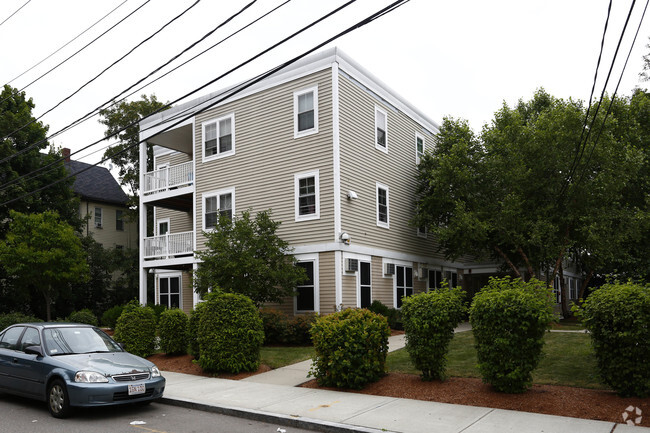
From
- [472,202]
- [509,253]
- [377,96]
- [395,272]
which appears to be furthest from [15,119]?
[509,253]

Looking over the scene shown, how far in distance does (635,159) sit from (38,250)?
23530mm

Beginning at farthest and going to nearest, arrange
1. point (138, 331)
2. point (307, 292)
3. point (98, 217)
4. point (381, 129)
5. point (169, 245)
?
point (98, 217), point (169, 245), point (381, 129), point (307, 292), point (138, 331)

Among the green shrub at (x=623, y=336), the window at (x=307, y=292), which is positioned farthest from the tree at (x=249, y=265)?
the green shrub at (x=623, y=336)

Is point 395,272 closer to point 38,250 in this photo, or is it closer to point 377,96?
point 377,96

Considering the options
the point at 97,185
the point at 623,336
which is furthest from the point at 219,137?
the point at 97,185

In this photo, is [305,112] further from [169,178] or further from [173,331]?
[173,331]

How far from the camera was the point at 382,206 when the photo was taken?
789 inches

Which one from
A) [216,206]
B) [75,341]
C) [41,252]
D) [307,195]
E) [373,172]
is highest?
[373,172]

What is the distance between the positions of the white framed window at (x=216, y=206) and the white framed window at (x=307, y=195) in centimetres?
299

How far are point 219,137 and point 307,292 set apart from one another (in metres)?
7.28

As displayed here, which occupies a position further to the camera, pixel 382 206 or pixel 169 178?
pixel 169 178

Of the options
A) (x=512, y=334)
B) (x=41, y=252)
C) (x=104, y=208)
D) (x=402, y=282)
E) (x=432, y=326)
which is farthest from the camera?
(x=104, y=208)

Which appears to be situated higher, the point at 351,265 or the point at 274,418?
the point at 351,265

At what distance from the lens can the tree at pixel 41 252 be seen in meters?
22.2
